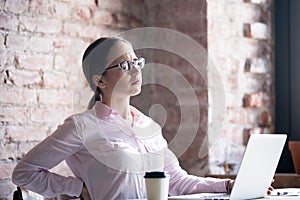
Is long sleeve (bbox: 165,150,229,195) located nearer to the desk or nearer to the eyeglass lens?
the eyeglass lens

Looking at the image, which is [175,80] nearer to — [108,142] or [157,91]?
[157,91]

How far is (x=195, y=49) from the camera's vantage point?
3.37m

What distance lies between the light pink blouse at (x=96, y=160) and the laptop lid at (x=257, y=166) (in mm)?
222

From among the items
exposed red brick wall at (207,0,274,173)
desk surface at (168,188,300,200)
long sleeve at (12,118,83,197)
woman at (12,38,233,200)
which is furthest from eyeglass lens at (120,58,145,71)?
exposed red brick wall at (207,0,274,173)

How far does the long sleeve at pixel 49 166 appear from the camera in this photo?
2439 mm

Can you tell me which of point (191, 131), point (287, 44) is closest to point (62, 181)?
point (191, 131)

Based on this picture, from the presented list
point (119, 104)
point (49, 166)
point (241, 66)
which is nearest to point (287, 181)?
point (241, 66)

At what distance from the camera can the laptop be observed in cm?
215

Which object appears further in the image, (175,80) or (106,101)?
(175,80)

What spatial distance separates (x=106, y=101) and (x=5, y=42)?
1.73 ft

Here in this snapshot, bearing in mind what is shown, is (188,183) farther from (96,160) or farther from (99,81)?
(99,81)

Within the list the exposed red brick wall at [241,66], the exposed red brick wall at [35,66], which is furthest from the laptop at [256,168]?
the exposed red brick wall at [241,66]

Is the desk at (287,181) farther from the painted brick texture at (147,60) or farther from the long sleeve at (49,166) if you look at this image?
the long sleeve at (49,166)

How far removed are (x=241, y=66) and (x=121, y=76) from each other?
1.05 m
